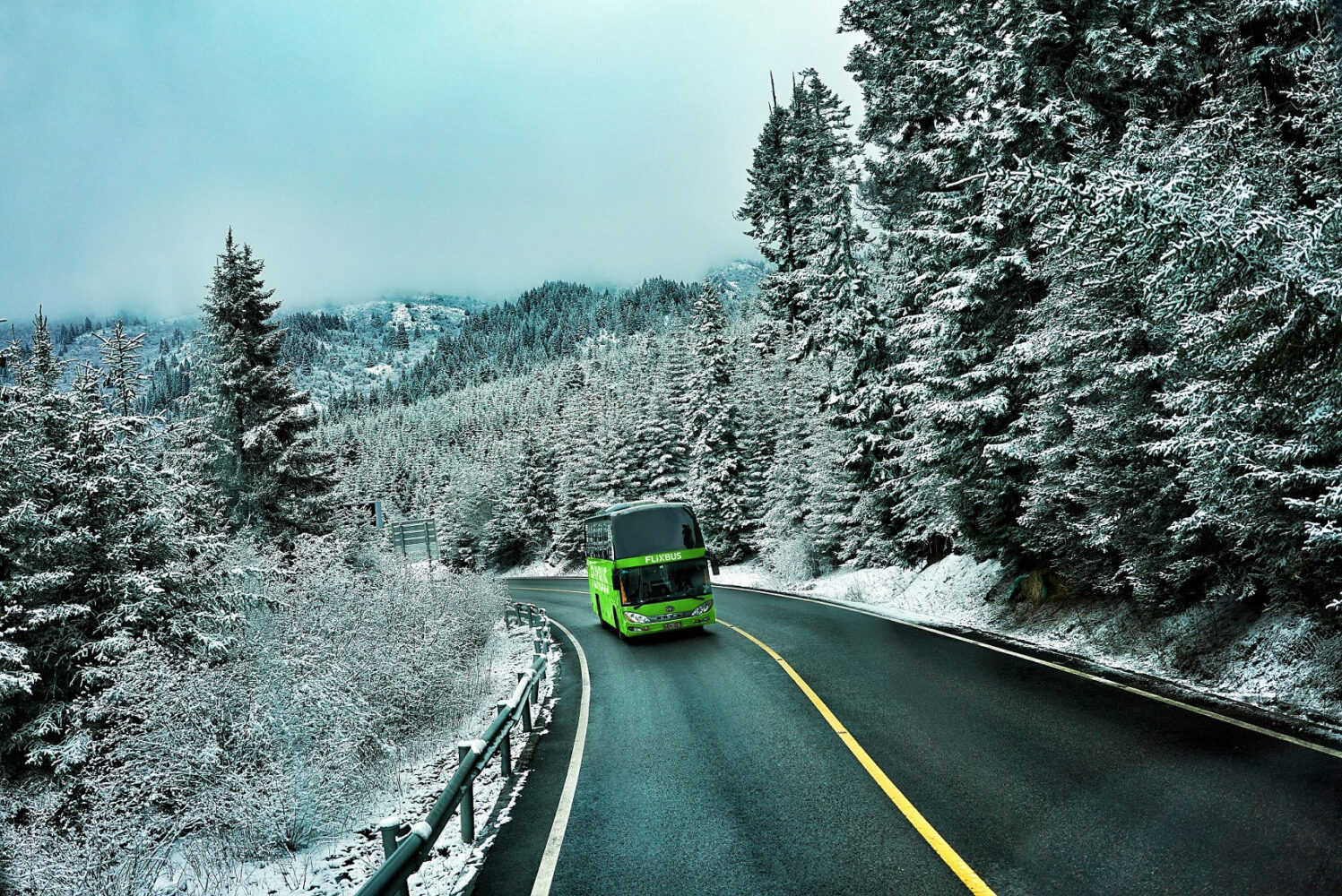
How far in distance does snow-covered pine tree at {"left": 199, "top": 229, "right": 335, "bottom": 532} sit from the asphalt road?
19.5 metres

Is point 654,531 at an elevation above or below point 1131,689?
above

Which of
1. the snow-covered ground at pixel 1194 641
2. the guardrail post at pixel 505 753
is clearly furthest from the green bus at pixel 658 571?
the guardrail post at pixel 505 753

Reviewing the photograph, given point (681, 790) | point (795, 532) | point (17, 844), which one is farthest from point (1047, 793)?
point (795, 532)

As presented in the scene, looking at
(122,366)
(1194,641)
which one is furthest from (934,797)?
(122,366)

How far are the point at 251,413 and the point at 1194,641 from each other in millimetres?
27587

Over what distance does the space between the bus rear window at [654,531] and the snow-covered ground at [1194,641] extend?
5558 millimetres

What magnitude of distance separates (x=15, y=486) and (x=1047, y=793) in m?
16.2

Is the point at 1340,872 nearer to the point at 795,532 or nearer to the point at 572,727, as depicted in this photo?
the point at 572,727

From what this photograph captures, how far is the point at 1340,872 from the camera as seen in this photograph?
4254 mm

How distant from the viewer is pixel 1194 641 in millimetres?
9883

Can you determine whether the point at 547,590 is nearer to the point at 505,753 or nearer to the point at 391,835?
the point at 505,753

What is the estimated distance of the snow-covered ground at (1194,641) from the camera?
779 centimetres

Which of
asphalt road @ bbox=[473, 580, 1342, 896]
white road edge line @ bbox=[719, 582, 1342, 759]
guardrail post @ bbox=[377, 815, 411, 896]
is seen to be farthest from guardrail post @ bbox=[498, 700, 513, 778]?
white road edge line @ bbox=[719, 582, 1342, 759]

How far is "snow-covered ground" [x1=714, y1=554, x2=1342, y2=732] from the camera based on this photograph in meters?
7.79
